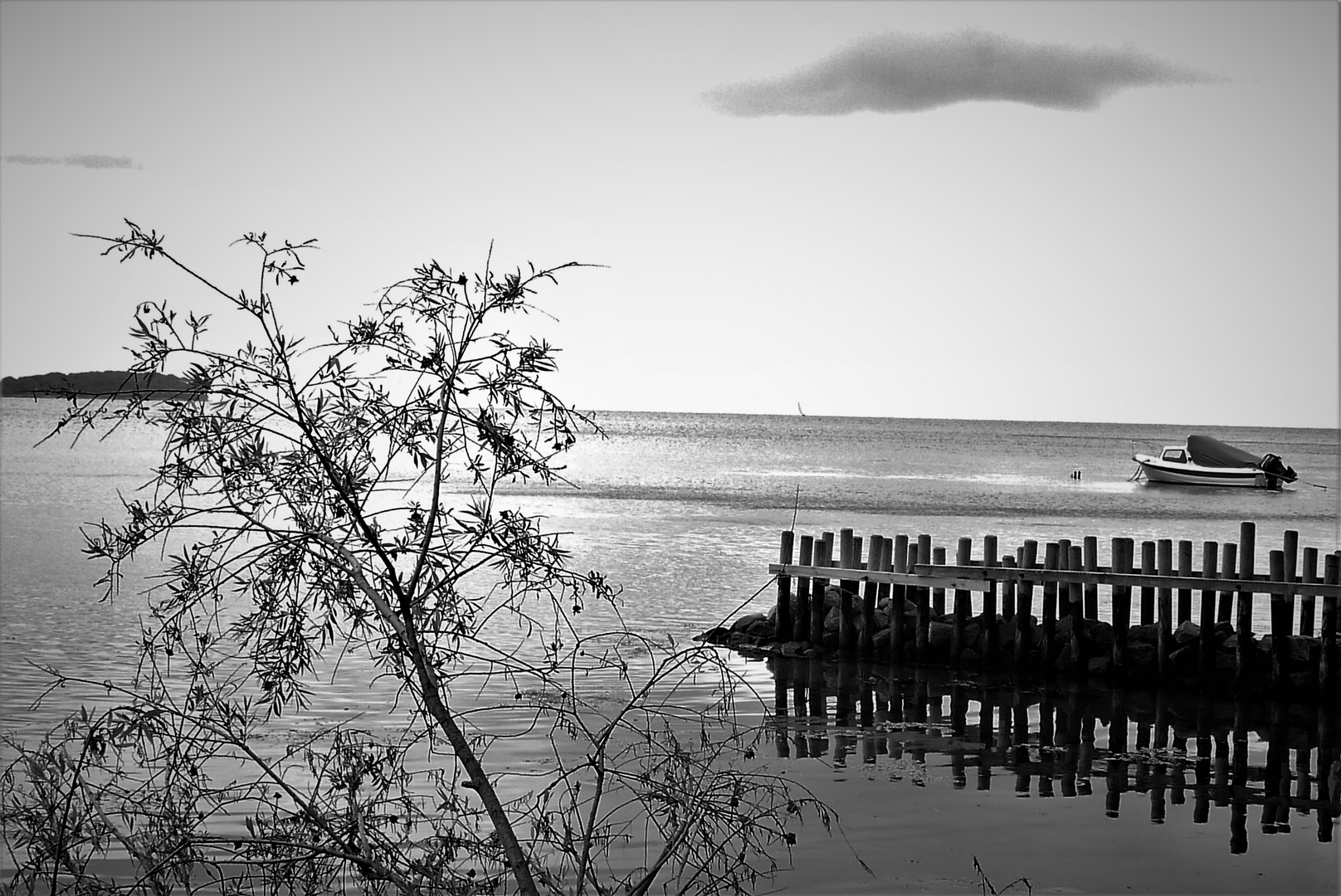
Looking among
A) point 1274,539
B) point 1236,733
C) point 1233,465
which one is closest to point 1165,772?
point 1236,733

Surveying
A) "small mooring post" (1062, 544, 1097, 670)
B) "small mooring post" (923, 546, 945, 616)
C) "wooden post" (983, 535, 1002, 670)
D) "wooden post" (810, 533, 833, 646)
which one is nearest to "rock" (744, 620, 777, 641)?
"wooden post" (810, 533, 833, 646)

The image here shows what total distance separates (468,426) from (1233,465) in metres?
66.8

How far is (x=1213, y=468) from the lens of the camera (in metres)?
64.2

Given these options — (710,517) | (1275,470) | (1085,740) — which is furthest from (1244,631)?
(1275,470)

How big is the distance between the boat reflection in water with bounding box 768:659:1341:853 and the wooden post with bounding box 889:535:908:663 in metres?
0.50

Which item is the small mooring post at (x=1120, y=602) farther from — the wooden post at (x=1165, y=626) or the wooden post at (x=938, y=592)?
the wooden post at (x=938, y=592)

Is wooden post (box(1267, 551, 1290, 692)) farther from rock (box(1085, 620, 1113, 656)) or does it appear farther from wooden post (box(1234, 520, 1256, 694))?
rock (box(1085, 620, 1113, 656))

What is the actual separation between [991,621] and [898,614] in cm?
113

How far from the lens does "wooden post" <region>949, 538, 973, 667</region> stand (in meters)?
14.9

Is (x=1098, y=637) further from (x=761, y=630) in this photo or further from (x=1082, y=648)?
(x=761, y=630)

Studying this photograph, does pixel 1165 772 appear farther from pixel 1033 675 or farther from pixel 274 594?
pixel 274 594

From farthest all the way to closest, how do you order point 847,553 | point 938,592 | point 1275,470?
point 1275,470, point 938,592, point 847,553

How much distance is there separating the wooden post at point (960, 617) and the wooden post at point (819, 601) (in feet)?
5.54

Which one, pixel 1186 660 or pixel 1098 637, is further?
pixel 1098 637
